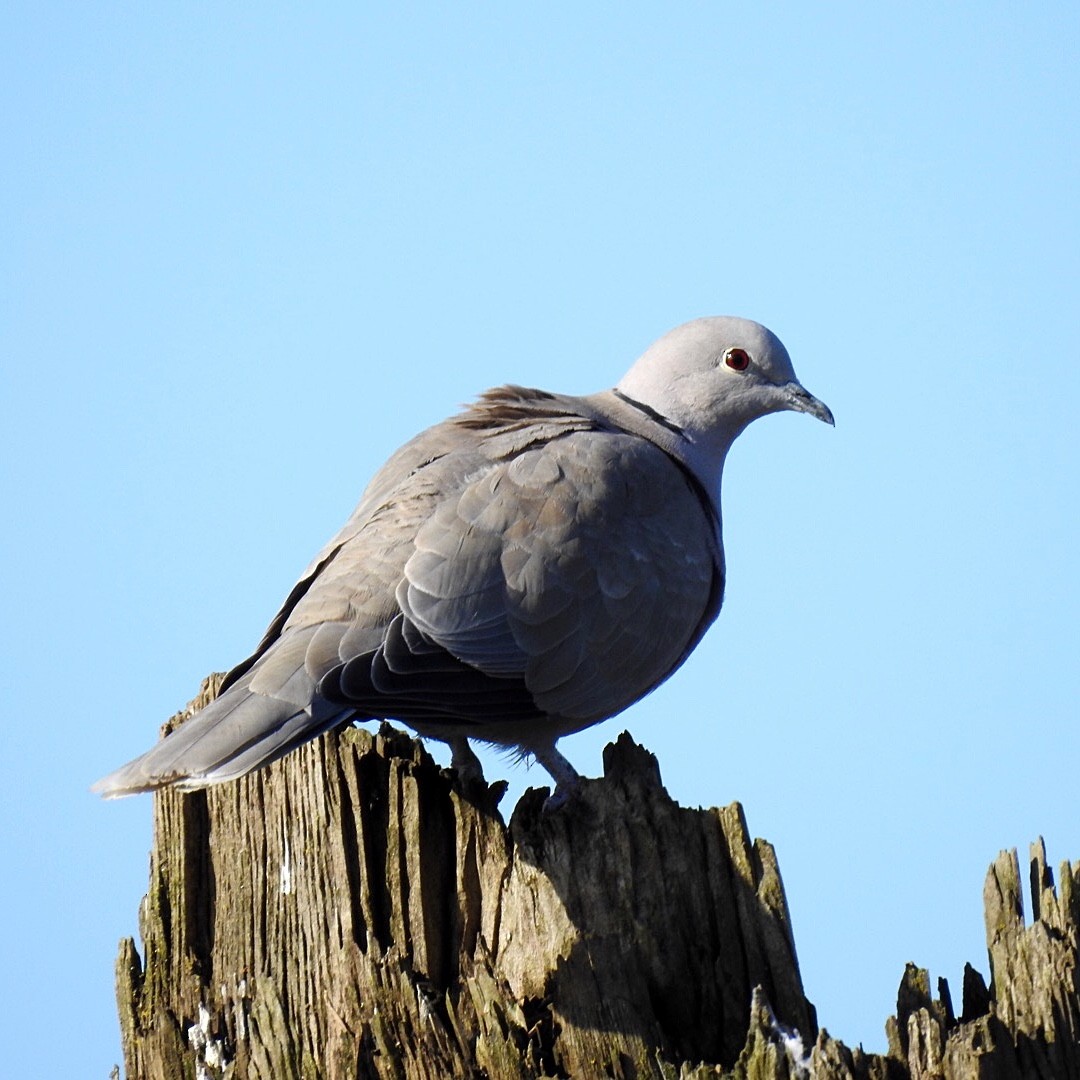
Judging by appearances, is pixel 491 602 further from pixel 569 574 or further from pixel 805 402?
pixel 805 402

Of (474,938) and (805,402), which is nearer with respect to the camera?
(474,938)

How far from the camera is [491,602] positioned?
5.26m

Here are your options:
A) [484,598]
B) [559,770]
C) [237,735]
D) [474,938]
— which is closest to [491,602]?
[484,598]

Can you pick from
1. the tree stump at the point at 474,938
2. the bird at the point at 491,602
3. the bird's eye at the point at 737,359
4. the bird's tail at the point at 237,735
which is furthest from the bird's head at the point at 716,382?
the bird's tail at the point at 237,735

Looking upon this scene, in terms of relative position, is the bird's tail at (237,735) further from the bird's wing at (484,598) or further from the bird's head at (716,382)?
the bird's head at (716,382)

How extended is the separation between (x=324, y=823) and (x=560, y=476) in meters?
1.58

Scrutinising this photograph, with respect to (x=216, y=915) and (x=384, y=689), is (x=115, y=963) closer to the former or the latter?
(x=216, y=915)

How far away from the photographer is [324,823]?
15.3 ft

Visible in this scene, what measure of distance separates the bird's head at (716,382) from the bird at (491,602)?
1.24 feet

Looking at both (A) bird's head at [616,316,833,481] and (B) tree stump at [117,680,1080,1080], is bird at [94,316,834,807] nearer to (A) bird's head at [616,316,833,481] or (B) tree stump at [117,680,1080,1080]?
(B) tree stump at [117,680,1080,1080]

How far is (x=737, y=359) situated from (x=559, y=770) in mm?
2302

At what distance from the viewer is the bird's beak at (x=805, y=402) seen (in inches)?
278

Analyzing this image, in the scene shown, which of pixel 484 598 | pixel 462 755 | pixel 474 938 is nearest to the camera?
pixel 474 938

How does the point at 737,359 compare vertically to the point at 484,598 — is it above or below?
above
